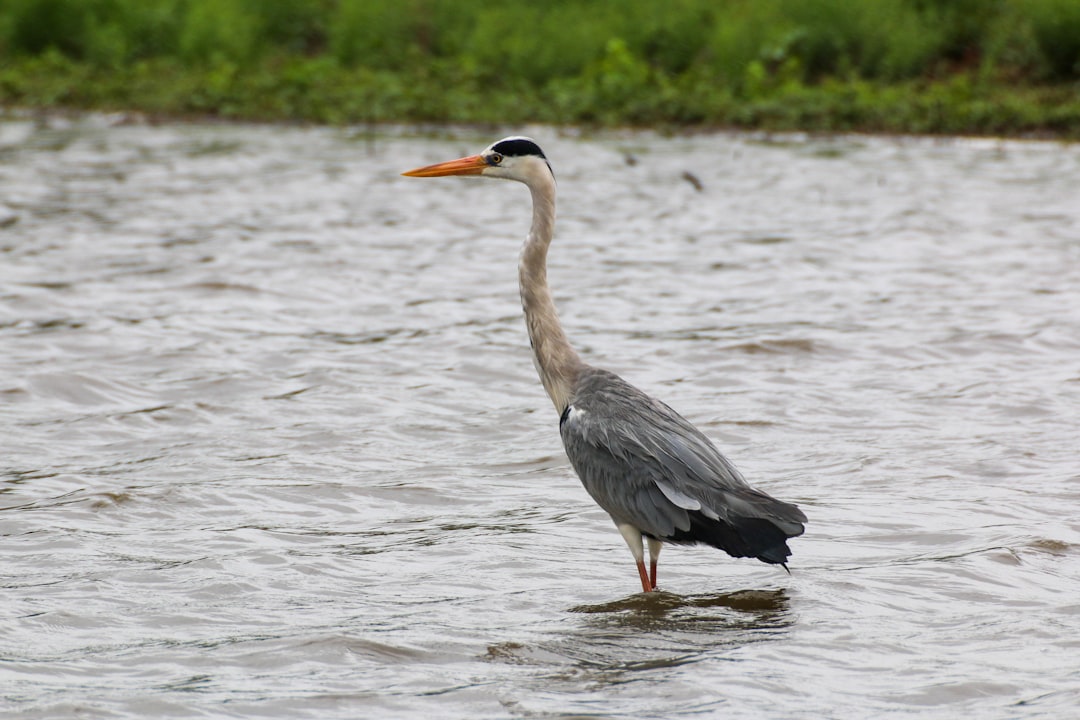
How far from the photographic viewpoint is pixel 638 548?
19.1ft

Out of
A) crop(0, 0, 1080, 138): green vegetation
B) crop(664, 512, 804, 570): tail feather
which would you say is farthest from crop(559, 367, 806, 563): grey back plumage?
crop(0, 0, 1080, 138): green vegetation

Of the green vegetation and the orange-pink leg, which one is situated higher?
the green vegetation

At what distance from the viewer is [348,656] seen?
5.03 m

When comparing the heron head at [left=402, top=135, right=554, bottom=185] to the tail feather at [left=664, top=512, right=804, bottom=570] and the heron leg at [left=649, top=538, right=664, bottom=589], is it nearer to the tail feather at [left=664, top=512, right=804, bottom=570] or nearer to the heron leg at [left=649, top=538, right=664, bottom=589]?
the heron leg at [left=649, top=538, right=664, bottom=589]

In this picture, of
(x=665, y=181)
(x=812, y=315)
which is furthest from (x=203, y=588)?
(x=665, y=181)

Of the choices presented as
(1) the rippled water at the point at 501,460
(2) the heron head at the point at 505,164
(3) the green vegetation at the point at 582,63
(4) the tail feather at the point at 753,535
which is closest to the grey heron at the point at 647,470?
(4) the tail feather at the point at 753,535

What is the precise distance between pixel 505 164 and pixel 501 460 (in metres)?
1.89

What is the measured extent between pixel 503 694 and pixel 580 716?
0.30 metres

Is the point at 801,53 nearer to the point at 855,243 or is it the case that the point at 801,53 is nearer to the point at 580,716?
the point at 855,243

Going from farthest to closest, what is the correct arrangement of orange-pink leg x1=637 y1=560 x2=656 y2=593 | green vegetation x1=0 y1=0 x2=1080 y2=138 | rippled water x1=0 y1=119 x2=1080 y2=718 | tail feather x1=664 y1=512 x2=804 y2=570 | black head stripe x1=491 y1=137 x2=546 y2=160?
green vegetation x1=0 y1=0 x2=1080 y2=138
black head stripe x1=491 y1=137 x2=546 y2=160
orange-pink leg x1=637 y1=560 x2=656 y2=593
tail feather x1=664 y1=512 x2=804 y2=570
rippled water x1=0 y1=119 x2=1080 y2=718

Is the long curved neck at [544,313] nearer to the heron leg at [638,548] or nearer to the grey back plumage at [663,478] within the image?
the grey back plumage at [663,478]

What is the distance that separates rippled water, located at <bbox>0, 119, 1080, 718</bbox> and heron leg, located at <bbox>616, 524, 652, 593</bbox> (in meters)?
0.11

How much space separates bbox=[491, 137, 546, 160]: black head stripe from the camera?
6.62 metres

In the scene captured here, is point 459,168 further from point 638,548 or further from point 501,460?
point 638,548
